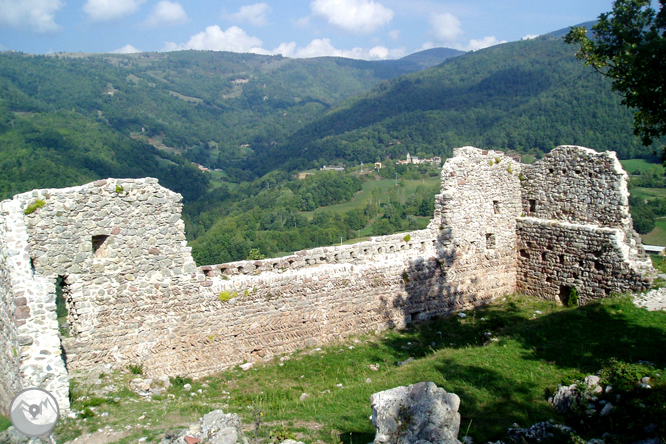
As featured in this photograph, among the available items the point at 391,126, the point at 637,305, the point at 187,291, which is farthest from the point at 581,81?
the point at 187,291

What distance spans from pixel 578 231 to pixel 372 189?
6428 cm

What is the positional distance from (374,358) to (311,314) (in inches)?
74.7

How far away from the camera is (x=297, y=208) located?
7256 centimetres

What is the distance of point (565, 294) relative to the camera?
14688mm

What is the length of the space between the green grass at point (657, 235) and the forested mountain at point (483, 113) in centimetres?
2555

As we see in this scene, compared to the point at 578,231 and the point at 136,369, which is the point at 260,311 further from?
the point at 578,231

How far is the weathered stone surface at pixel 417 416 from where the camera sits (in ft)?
18.3

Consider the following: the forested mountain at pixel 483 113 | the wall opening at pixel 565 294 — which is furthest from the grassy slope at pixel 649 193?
the wall opening at pixel 565 294

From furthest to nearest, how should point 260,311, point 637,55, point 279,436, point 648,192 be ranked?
point 648,192 < point 260,311 < point 637,55 < point 279,436

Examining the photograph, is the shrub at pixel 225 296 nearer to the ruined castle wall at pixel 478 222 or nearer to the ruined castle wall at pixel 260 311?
the ruined castle wall at pixel 260 311

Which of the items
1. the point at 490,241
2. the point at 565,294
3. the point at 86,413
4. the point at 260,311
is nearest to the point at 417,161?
the point at 490,241

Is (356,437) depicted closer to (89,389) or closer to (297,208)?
(89,389)

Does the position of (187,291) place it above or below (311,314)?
above

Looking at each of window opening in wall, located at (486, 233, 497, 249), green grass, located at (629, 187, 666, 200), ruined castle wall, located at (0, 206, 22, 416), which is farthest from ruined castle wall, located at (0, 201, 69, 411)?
green grass, located at (629, 187, 666, 200)
